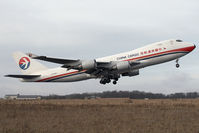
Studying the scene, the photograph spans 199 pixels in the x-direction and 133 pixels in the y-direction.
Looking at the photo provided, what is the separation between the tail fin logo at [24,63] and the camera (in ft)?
155

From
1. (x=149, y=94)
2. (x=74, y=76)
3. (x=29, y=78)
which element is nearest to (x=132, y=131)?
(x=74, y=76)

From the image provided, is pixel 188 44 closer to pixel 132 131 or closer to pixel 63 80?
pixel 63 80

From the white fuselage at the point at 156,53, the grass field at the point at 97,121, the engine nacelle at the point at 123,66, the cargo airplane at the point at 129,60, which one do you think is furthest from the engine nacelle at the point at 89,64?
the grass field at the point at 97,121

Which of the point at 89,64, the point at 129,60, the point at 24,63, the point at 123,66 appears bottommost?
the point at 123,66

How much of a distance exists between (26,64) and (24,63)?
1.58ft

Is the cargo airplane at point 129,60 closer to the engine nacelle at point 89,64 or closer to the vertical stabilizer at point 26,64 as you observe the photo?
the engine nacelle at point 89,64

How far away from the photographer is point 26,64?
47.3 meters

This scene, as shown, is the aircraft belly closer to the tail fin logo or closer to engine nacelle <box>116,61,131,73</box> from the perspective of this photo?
engine nacelle <box>116,61,131,73</box>

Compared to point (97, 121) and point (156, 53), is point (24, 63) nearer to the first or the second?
point (156, 53)

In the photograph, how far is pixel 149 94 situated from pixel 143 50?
3006 inches

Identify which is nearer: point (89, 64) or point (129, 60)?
point (89, 64)

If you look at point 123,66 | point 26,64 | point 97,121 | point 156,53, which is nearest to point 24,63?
point 26,64

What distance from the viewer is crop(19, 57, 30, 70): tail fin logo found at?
47.2m

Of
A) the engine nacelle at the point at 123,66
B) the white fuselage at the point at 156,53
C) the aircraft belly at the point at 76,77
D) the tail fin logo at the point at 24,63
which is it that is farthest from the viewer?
the tail fin logo at the point at 24,63
